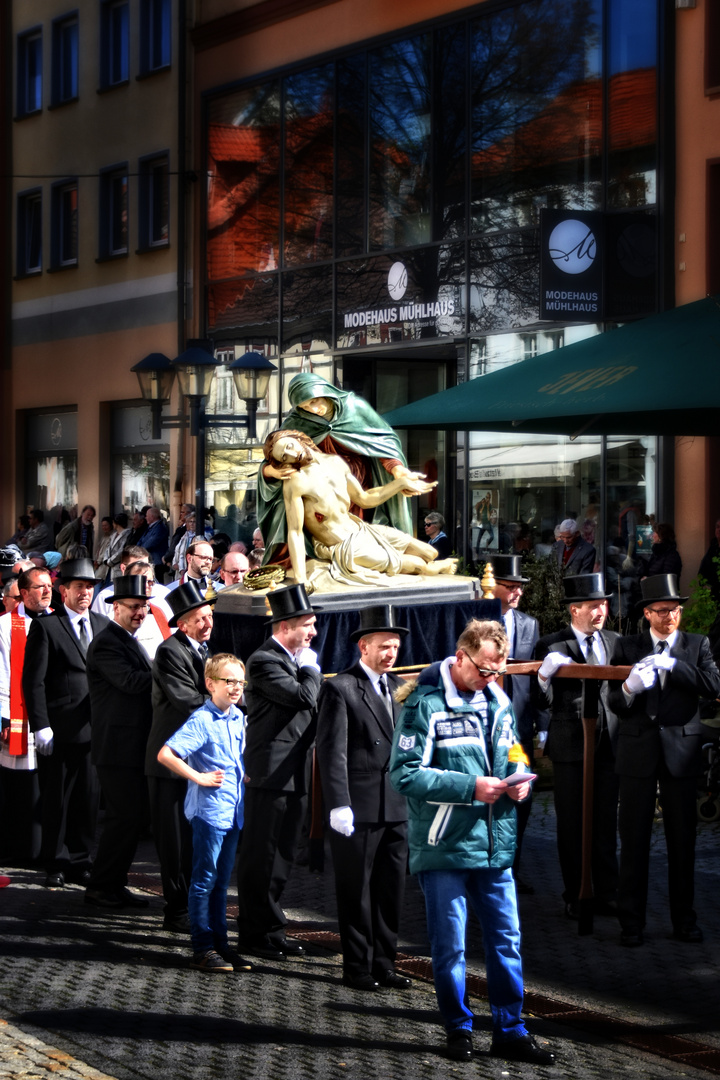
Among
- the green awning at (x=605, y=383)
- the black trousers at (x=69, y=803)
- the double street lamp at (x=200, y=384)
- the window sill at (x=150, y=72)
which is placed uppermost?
the window sill at (x=150, y=72)

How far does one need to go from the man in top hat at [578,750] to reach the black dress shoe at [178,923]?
2.23 meters

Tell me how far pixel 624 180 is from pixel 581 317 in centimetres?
183

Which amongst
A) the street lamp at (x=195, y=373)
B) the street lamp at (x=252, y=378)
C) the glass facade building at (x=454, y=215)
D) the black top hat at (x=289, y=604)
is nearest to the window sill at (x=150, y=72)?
the glass facade building at (x=454, y=215)

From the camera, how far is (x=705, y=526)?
744 inches

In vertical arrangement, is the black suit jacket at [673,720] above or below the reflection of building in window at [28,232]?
below

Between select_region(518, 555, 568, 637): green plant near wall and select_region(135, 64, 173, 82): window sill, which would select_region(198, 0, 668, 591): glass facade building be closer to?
select_region(135, 64, 173, 82): window sill

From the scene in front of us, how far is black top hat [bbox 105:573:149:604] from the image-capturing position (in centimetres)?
998

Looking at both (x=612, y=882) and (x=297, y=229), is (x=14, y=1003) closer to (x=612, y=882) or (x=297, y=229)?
(x=612, y=882)

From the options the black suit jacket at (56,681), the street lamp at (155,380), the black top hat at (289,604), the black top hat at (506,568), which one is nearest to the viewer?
the black top hat at (289,604)

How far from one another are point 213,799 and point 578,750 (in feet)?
8.15

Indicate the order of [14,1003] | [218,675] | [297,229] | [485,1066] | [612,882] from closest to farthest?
[485,1066] → [14,1003] → [218,675] → [612,882] → [297,229]

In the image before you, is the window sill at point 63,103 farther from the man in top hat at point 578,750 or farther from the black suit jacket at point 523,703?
the man in top hat at point 578,750

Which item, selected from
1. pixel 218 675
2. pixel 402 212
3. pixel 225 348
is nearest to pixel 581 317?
pixel 402 212

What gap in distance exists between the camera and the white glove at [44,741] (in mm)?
10734
